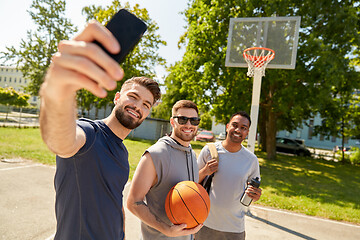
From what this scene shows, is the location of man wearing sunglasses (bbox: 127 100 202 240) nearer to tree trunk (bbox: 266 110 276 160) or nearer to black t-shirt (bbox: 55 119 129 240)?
black t-shirt (bbox: 55 119 129 240)

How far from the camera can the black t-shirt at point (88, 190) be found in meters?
1.42

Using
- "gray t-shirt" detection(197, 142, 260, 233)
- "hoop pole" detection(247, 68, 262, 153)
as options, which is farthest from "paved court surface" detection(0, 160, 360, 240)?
"gray t-shirt" detection(197, 142, 260, 233)

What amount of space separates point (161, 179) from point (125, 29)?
155cm

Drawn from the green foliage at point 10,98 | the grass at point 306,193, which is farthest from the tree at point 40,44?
the grass at point 306,193

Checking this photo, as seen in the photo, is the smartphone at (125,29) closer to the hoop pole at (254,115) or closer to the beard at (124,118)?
the beard at (124,118)

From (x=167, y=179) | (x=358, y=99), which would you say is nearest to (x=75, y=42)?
(x=167, y=179)

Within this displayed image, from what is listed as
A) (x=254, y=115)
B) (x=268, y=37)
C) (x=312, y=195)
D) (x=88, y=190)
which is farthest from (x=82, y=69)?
(x=312, y=195)

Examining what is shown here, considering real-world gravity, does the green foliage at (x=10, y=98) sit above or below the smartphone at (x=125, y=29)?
above

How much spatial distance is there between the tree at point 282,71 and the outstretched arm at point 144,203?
1076 cm

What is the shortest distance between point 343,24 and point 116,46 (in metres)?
15.0

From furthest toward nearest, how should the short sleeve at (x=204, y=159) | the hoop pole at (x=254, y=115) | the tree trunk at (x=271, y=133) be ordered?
1. the tree trunk at (x=271, y=133)
2. the hoop pole at (x=254, y=115)
3. the short sleeve at (x=204, y=159)

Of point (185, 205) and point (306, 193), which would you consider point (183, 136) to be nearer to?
point (185, 205)

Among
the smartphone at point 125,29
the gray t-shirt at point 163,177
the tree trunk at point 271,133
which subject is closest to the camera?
the smartphone at point 125,29

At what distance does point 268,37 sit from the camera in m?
7.48
